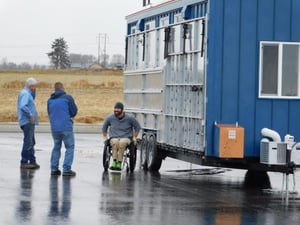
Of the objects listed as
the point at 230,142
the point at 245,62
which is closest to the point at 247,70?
the point at 245,62

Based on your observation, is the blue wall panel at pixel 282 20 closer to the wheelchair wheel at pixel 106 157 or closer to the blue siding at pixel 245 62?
the blue siding at pixel 245 62

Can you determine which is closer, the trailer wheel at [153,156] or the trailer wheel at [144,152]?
the trailer wheel at [153,156]

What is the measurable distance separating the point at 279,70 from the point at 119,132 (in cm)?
403

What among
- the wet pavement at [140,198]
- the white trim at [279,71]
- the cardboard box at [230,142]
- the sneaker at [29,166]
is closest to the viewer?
the wet pavement at [140,198]

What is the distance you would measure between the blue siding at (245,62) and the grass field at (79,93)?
27.1 m

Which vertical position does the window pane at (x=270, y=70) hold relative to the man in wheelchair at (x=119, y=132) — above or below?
above

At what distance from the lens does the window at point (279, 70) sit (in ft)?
51.2

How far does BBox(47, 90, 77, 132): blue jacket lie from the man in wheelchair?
1.12 m

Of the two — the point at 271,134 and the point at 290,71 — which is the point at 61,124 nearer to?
the point at 271,134

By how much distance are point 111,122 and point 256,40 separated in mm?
4152

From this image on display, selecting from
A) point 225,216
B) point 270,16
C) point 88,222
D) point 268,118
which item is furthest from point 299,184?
point 88,222

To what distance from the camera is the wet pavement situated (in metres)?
11.9

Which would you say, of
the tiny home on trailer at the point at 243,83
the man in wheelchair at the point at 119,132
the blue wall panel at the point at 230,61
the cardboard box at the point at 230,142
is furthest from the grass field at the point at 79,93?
the cardboard box at the point at 230,142

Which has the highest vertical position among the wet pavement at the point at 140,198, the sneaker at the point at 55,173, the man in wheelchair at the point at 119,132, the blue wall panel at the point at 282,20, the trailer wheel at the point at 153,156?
the blue wall panel at the point at 282,20
